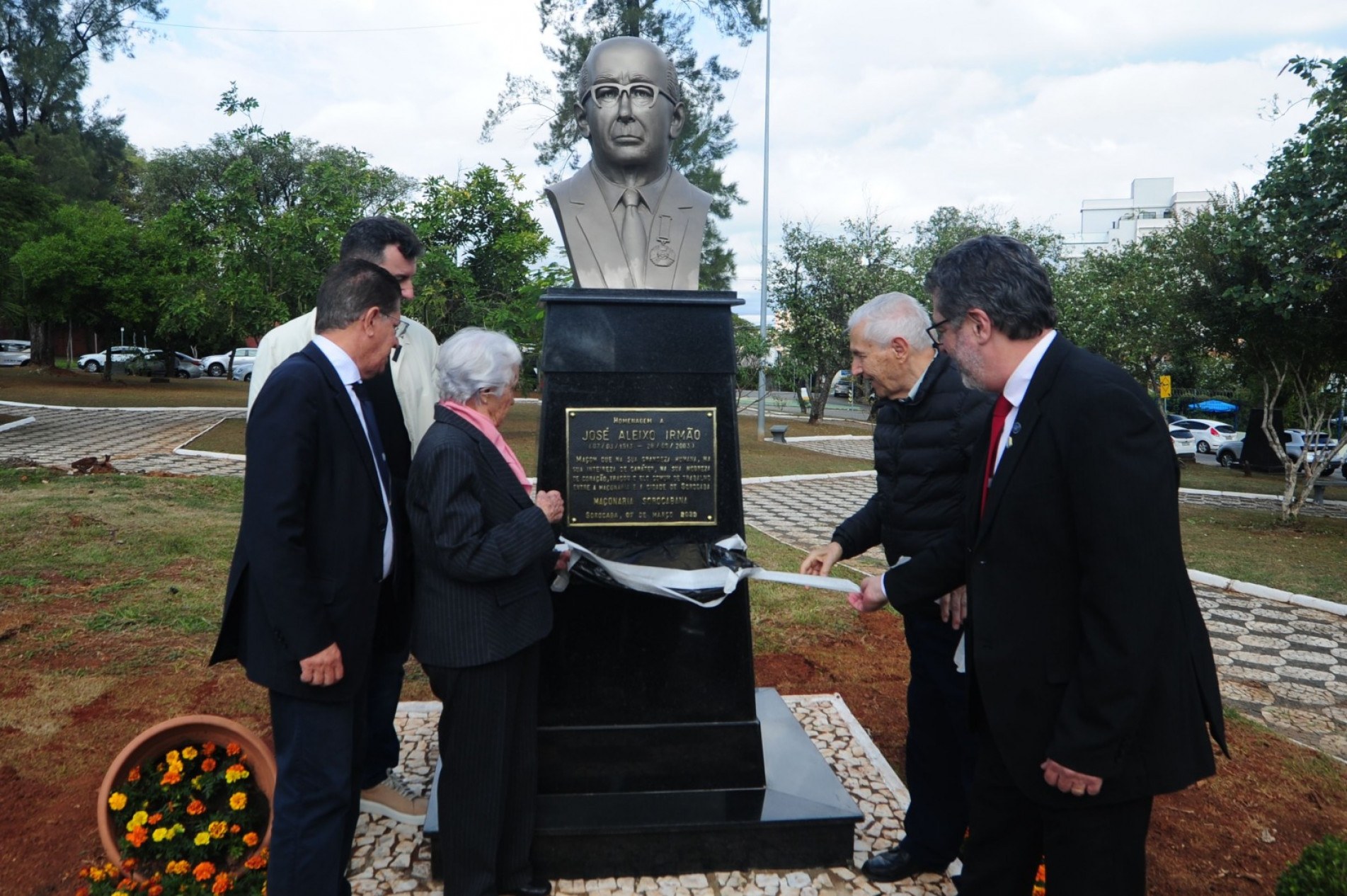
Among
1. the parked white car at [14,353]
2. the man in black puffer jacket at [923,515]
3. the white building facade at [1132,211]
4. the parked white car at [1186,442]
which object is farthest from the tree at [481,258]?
the white building facade at [1132,211]

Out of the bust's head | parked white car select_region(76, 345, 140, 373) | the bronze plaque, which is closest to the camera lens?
the bronze plaque

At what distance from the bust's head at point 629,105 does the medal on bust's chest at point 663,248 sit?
0.23 metres

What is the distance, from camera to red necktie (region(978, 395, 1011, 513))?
2.20m

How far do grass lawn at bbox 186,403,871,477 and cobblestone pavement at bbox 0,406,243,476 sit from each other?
→ 473 millimetres

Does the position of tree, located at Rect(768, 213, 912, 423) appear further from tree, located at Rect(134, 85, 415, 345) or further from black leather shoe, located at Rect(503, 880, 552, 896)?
black leather shoe, located at Rect(503, 880, 552, 896)

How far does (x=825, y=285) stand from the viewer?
27.8 m

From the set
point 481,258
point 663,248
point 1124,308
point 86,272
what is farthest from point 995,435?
point 86,272

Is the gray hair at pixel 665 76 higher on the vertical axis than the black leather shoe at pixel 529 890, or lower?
higher

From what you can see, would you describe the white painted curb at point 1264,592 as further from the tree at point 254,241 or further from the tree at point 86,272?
the tree at point 86,272

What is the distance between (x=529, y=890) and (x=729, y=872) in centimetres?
72

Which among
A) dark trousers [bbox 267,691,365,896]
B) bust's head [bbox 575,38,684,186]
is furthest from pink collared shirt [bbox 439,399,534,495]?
bust's head [bbox 575,38,684,186]

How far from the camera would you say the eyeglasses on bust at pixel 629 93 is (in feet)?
13.7

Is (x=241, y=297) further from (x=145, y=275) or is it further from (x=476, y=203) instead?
(x=145, y=275)

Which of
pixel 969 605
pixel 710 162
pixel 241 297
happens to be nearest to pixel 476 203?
pixel 241 297
